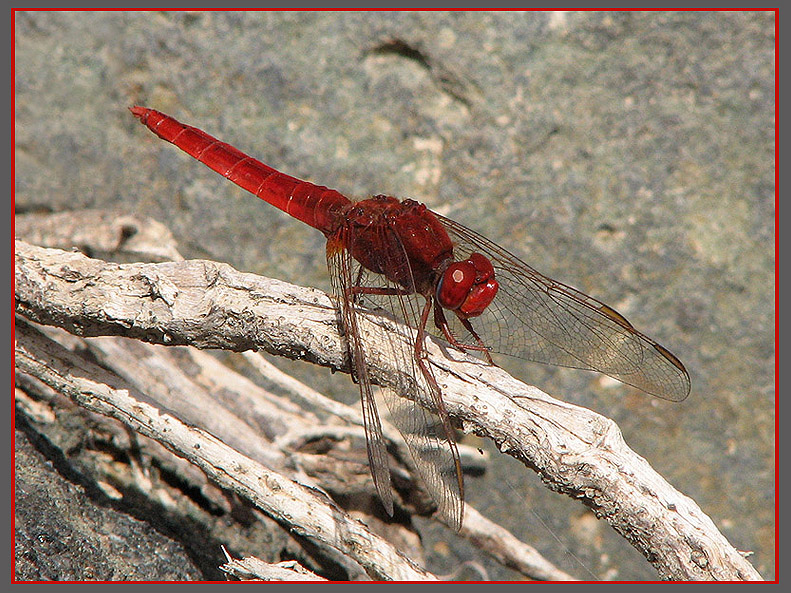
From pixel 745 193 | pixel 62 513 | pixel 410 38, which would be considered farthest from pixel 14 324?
pixel 745 193

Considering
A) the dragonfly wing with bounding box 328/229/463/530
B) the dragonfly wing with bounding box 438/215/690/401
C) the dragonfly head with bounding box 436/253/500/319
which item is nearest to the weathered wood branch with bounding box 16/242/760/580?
the dragonfly wing with bounding box 328/229/463/530

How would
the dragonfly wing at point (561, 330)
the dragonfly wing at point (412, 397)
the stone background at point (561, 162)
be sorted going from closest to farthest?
the dragonfly wing at point (412, 397) → the dragonfly wing at point (561, 330) → the stone background at point (561, 162)

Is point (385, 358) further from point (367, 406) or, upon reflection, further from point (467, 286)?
point (467, 286)

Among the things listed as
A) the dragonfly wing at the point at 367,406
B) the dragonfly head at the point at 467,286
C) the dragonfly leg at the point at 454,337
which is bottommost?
the dragonfly wing at the point at 367,406

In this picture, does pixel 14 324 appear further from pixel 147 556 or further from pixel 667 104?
pixel 667 104

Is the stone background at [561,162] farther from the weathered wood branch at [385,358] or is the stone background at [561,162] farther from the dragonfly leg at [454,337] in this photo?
the weathered wood branch at [385,358]

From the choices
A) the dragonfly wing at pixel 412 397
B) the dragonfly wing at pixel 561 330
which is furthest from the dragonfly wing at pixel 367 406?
the dragonfly wing at pixel 561 330

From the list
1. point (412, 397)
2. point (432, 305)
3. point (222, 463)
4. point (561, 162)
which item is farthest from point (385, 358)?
point (561, 162)

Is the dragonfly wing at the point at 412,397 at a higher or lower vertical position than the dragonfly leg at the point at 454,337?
lower
